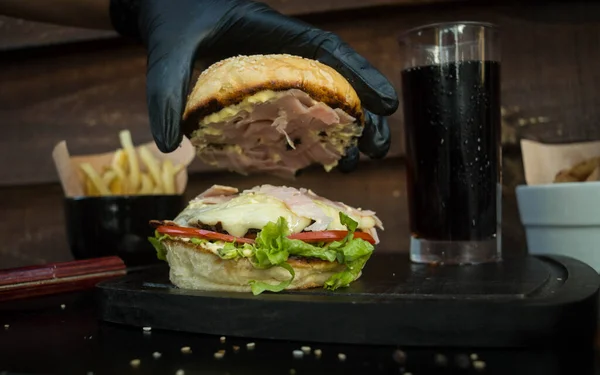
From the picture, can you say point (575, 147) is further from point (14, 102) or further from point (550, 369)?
point (14, 102)

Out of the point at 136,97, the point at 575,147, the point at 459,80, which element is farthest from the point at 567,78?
the point at 136,97

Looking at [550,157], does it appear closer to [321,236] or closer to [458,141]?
[458,141]

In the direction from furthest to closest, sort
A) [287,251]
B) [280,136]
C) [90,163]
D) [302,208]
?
1. [90,163]
2. [280,136]
3. [302,208]
4. [287,251]

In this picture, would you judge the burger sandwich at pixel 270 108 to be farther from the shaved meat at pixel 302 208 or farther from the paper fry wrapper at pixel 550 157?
the paper fry wrapper at pixel 550 157

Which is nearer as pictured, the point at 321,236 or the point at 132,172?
the point at 321,236

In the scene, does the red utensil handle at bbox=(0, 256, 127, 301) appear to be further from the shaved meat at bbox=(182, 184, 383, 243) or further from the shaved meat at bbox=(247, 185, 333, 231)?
the shaved meat at bbox=(247, 185, 333, 231)

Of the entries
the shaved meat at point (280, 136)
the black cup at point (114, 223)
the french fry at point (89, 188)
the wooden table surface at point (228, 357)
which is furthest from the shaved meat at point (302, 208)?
the french fry at point (89, 188)

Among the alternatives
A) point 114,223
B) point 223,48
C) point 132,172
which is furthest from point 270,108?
point 132,172
